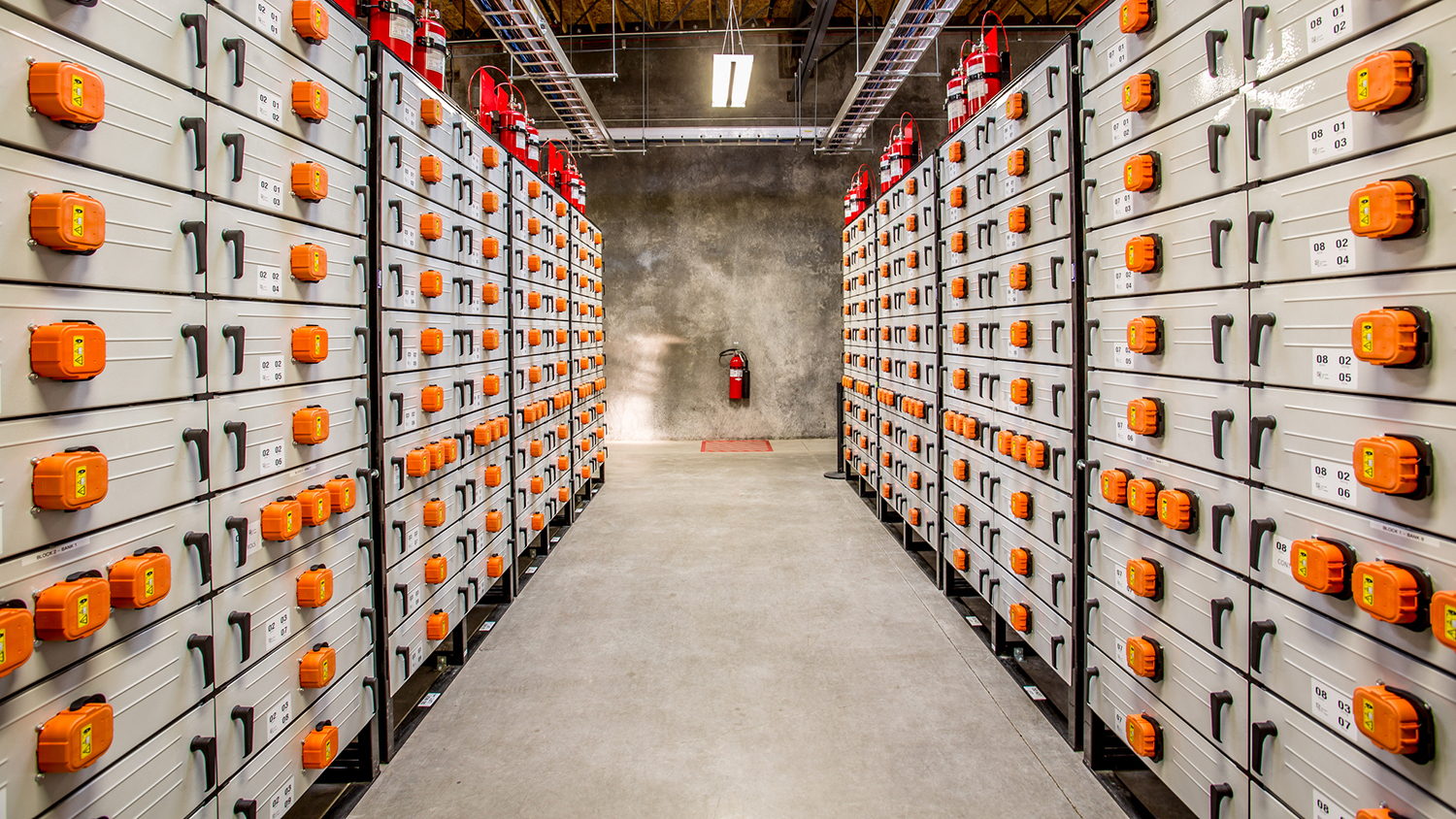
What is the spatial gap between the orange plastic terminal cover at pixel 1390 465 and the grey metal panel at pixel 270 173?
98.6 inches

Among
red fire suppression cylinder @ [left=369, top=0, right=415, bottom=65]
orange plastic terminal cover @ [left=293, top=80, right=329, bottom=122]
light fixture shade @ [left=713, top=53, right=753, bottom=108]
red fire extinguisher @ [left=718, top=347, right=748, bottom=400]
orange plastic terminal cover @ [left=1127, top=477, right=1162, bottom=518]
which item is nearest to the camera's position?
orange plastic terminal cover @ [left=293, top=80, right=329, bottom=122]

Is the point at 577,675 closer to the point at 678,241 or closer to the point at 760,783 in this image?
the point at 760,783

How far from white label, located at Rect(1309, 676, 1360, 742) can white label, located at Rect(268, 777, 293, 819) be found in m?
2.55

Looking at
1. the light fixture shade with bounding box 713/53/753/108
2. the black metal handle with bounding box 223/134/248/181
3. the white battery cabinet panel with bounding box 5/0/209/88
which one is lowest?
the black metal handle with bounding box 223/134/248/181

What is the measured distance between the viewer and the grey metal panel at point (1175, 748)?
190 centimetres

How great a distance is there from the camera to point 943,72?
10086 mm

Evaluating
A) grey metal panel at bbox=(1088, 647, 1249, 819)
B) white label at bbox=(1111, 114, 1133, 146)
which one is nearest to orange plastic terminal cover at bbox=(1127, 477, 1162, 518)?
grey metal panel at bbox=(1088, 647, 1249, 819)

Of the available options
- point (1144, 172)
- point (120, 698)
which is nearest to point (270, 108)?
point (120, 698)

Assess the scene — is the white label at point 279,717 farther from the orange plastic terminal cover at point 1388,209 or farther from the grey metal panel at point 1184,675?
the orange plastic terminal cover at point 1388,209

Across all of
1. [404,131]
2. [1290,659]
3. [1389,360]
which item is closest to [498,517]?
[404,131]

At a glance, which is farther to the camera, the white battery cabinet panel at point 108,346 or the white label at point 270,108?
the white label at point 270,108

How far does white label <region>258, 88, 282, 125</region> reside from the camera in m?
1.94

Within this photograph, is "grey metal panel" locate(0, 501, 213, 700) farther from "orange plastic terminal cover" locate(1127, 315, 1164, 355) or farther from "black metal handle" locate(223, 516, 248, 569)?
"orange plastic terminal cover" locate(1127, 315, 1164, 355)

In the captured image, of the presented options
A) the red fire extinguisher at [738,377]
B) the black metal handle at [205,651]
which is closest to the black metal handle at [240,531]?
the black metal handle at [205,651]
